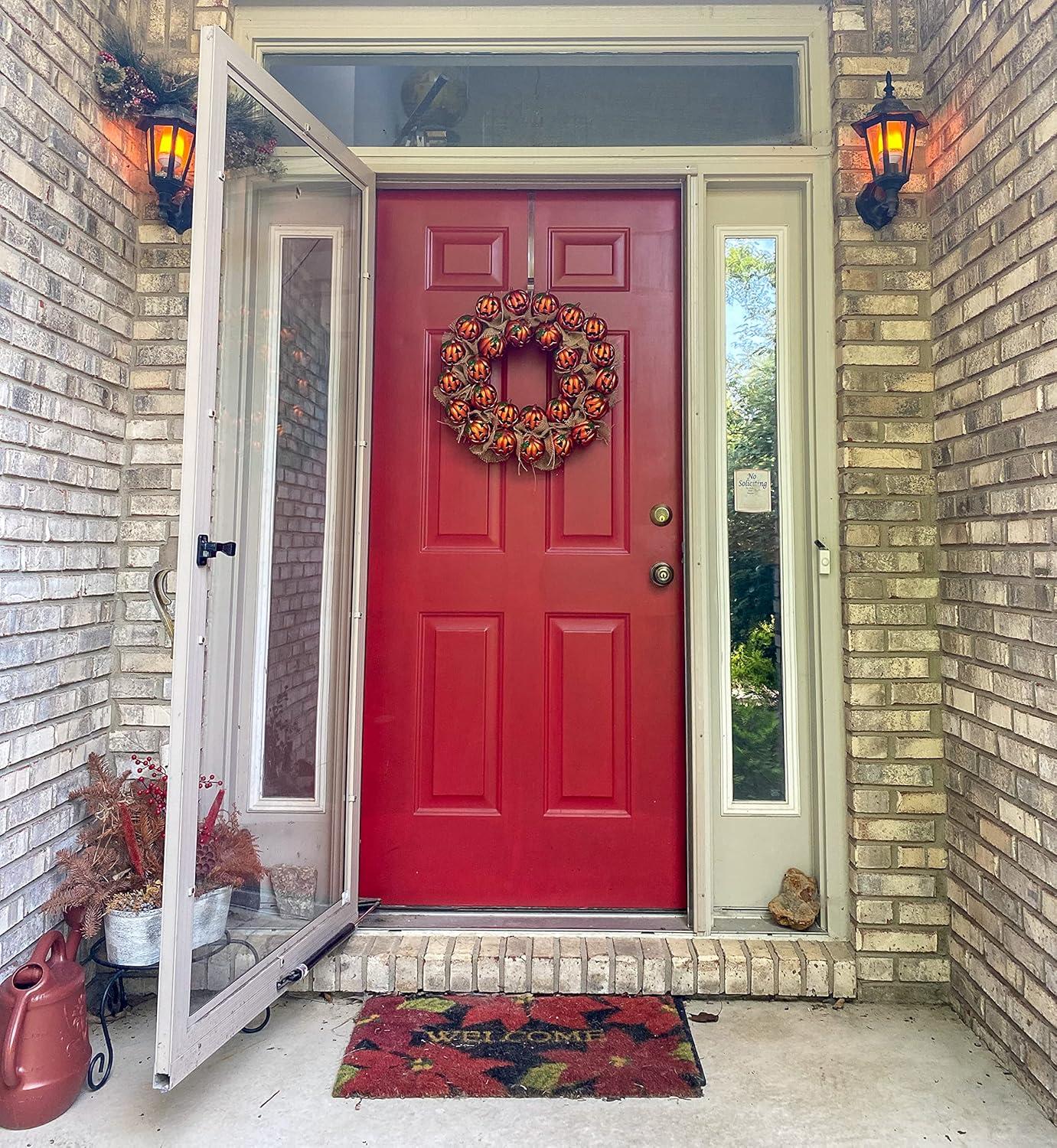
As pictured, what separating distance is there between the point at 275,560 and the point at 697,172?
5.20 feet

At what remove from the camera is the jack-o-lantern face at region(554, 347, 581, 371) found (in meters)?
2.19

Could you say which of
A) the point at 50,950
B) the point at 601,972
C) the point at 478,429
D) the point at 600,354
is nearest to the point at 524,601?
the point at 478,429

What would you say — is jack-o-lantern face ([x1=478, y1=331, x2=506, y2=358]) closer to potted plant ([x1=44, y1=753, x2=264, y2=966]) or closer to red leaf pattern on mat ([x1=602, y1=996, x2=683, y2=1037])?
potted plant ([x1=44, y1=753, x2=264, y2=966])

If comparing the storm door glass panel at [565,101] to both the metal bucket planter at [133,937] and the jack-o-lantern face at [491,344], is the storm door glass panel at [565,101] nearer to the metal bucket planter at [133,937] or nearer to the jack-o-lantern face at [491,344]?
the jack-o-lantern face at [491,344]

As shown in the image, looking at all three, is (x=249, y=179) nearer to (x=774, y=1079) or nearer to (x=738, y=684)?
(x=738, y=684)

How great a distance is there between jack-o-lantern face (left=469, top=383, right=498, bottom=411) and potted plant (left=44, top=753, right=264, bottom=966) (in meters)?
1.19

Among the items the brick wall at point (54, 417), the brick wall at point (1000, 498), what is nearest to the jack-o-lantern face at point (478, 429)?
the brick wall at point (54, 417)

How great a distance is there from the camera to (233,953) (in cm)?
168

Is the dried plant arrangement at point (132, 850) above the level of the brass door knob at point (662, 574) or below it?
below

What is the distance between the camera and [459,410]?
2199mm

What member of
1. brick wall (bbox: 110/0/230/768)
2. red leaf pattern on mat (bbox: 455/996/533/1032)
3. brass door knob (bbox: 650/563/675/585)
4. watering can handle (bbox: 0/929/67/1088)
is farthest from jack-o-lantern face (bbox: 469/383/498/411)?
watering can handle (bbox: 0/929/67/1088)

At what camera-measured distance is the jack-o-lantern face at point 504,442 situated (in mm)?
2213

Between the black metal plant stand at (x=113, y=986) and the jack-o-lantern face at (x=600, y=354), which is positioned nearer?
the black metal plant stand at (x=113, y=986)

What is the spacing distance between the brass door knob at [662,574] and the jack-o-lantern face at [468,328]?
838 mm
